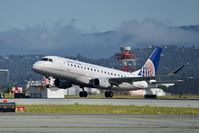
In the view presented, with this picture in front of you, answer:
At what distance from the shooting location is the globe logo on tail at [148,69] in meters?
99.9

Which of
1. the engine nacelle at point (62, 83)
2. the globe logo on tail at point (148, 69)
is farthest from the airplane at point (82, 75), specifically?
the globe logo on tail at point (148, 69)

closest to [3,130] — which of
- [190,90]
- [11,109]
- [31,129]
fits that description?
[31,129]

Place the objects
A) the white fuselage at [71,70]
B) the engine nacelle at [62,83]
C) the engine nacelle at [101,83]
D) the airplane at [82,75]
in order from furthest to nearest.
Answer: the engine nacelle at [62,83], the engine nacelle at [101,83], the airplane at [82,75], the white fuselage at [71,70]

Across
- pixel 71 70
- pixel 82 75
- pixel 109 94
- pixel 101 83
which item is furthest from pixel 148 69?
pixel 71 70

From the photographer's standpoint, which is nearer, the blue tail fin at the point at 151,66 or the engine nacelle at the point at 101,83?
the engine nacelle at the point at 101,83

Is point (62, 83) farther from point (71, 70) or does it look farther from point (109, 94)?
point (109, 94)

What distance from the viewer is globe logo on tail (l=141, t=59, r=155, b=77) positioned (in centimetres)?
9994

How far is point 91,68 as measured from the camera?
286 ft

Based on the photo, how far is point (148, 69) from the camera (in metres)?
101

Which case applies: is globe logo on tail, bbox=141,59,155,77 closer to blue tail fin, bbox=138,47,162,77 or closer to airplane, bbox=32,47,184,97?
blue tail fin, bbox=138,47,162,77

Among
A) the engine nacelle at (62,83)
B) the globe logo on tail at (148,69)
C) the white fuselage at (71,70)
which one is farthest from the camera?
the globe logo on tail at (148,69)

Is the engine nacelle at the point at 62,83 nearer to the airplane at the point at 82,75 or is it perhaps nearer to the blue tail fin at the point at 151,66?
the airplane at the point at 82,75

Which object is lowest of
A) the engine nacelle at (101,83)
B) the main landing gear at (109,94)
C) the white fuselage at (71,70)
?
the main landing gear at (109,94)

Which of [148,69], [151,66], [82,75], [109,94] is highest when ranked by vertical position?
[151,66]
